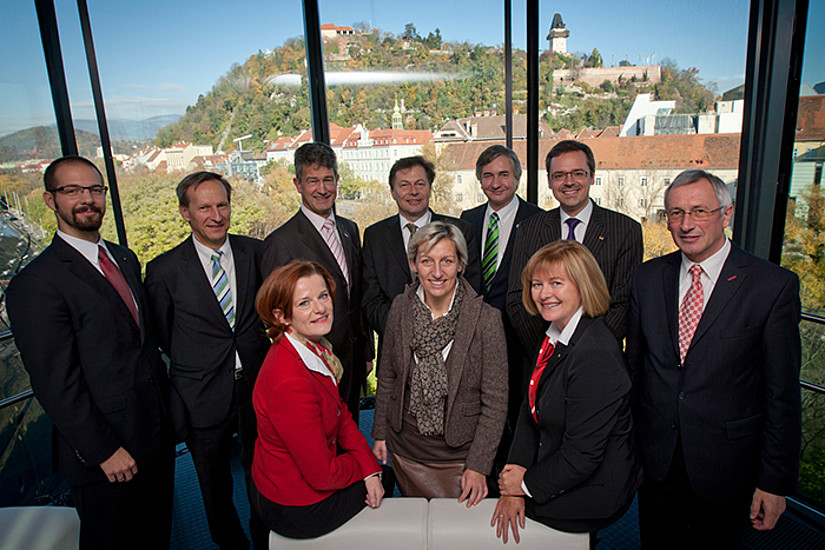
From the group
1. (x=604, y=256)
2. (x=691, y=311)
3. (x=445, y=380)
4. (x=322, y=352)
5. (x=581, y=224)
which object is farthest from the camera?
(x=581, y=224)

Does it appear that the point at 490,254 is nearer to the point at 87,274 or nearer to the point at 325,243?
the point at 325,243

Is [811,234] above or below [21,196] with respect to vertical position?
below

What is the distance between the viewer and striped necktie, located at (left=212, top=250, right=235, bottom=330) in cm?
240

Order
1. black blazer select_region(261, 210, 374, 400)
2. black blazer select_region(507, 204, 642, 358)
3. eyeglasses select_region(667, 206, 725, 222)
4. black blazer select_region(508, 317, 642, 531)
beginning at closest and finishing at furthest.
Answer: black blazer select_region(508, 317, 642, 531)
eyeglasses select_region(667, 206, 725, 222)
black blazer select_region(507, 204, 642, 358)
black blazer select_region(261, 210, 374, 400)

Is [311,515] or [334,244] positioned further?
[334,244]

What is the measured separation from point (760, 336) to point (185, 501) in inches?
133

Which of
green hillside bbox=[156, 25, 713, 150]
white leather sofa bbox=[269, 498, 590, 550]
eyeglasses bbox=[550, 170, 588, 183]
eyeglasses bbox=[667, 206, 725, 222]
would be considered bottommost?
white leather sofa bbox=[269, 498, 590, 550]

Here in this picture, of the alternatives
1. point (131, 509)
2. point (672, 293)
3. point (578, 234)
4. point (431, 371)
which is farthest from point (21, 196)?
point (672, 293)

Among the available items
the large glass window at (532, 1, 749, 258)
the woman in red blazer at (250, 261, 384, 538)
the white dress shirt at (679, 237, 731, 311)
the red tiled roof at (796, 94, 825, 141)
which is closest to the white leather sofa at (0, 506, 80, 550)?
the woman in red blazer at (250, 261, 384, 538)

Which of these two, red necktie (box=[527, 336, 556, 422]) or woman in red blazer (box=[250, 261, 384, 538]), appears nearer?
woman in red blazer (box=[250, 261, 384, 538])

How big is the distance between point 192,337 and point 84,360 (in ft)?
1.53

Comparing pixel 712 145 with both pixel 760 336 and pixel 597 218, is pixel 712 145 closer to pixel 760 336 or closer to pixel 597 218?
pixel 597 218

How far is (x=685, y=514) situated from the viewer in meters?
1.95

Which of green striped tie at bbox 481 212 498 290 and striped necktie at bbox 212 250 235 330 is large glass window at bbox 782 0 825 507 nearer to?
green striped tie at bbox 481 212 498 290
